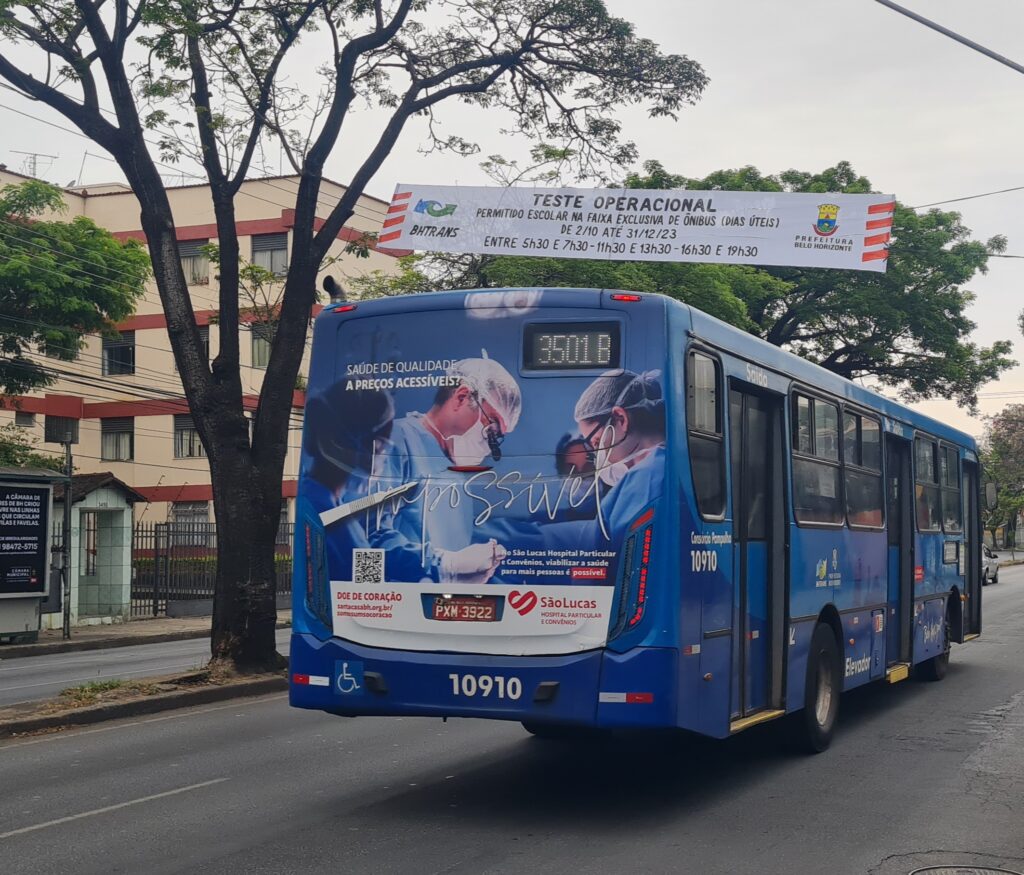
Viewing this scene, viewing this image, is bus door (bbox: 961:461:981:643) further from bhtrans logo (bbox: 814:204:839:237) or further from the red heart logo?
the red heart logo

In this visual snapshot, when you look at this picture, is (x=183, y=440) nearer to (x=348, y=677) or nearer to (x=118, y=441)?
(x=118, y=441)

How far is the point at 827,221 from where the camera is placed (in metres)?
16.4

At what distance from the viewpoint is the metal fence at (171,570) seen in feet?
102

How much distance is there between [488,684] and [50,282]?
22.7 meters

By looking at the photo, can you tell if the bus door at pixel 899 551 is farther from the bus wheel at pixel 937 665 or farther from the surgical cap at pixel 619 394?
the surgical cap at pixel 619 394

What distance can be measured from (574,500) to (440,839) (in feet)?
6.79

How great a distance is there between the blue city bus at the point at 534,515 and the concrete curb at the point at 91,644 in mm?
15674

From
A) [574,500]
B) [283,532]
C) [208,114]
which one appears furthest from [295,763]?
[283,532]

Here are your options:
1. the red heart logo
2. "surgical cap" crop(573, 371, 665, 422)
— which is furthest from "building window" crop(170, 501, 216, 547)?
"surgical cap" crop(573, 371, 665, 422)

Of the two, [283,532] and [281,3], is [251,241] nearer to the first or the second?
[283,532]

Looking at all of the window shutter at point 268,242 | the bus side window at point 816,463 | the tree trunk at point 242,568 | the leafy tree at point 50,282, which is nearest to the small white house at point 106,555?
the leafy tree at point 50,282

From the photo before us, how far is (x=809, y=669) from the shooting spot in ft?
33.6

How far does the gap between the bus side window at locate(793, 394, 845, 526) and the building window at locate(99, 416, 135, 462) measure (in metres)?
41.0

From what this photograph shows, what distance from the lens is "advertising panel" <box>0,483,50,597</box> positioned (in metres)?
23.2
